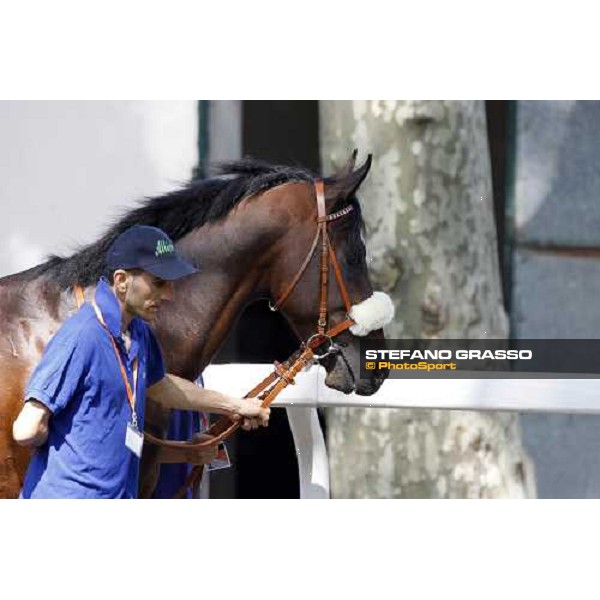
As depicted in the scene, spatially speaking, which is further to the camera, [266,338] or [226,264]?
[266,338]

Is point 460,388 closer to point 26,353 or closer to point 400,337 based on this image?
point 400,337

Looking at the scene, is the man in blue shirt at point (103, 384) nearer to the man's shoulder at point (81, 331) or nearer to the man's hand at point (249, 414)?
the man's shoulder at point (81, 331)

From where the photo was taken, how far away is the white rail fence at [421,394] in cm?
427

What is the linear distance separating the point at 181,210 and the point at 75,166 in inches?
28.7

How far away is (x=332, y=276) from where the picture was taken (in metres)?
3.81

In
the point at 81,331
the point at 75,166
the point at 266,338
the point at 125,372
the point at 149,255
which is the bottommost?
the point at 125,372

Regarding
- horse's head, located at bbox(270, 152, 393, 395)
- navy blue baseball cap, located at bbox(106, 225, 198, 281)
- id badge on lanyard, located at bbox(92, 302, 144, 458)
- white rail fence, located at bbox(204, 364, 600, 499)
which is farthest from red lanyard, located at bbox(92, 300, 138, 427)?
white rail fence, located at bbox(204, 364, 600, 499)

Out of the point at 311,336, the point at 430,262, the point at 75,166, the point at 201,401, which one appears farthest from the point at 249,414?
the point at 430,262

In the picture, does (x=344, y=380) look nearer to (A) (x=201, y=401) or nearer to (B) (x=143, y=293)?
(A) (x=201, y=401)

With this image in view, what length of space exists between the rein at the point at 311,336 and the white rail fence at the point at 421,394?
13.1 inches

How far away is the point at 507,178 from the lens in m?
4.70

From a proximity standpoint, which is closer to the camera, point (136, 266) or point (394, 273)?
point (136, 266)
